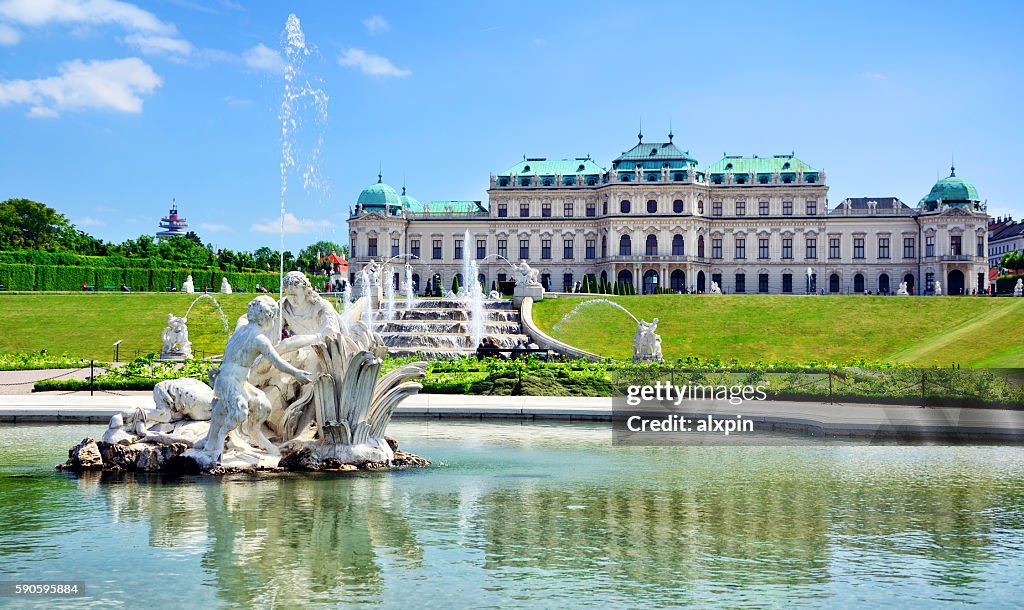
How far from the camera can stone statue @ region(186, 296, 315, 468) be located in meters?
12.8

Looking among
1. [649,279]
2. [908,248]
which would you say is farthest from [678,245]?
[908,248]

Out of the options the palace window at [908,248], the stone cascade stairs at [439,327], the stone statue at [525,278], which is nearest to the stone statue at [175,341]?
the stone cascade stairs at [439,327]

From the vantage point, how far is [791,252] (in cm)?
8944

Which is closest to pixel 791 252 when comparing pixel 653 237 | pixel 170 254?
pixel 653 237

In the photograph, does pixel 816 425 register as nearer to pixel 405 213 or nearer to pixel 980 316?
pixel 980 316

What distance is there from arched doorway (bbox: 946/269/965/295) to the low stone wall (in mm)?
52205

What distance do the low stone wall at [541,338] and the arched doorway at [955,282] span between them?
52.2 meters

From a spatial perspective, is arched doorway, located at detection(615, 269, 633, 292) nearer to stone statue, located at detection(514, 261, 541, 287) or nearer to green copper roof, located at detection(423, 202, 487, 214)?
green copper roof, located at detection(423, 202, 487, 214)

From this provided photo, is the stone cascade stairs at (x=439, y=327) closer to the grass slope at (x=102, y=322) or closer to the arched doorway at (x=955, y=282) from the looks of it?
the grass slope at (x=102, y=322)

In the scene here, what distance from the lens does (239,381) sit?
42.4 feet

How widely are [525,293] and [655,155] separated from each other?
42.4m

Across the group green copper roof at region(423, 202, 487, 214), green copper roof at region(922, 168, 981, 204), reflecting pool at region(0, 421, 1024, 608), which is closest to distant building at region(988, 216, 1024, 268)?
green copper roof at region(922, 168, 981, 204)

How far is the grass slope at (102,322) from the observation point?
42.1 metres

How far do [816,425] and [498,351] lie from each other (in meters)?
18.2
